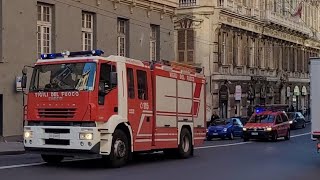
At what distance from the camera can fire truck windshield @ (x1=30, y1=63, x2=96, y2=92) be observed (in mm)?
14992

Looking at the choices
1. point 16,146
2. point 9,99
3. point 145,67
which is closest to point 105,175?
point 145,67

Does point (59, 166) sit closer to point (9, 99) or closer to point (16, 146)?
point (16, 146)

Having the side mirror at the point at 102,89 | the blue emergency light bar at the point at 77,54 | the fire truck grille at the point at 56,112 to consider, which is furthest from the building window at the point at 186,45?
the fire truck grille at the point at 56,112

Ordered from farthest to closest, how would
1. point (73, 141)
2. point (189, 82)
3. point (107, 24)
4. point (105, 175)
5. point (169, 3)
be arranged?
point (169, 3)
point (107, 24)
point (189, 82)
point (73, 141)
point (105, 175)

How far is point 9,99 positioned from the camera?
2623 cm

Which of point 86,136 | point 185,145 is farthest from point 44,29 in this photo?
point 86,136

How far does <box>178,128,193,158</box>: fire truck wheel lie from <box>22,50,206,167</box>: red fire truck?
2.35 metres

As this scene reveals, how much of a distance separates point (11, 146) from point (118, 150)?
9.03 m

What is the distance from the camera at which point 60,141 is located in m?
15.1

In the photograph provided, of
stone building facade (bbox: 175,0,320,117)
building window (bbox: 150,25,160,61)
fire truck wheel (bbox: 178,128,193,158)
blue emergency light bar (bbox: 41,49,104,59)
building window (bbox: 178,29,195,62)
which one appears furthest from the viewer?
building window (bbox: 178,29,195,62)

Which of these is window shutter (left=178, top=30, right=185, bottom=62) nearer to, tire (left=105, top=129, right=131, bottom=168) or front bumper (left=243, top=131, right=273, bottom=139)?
front bumper (left=243, top=131, right=273, bottom=139)

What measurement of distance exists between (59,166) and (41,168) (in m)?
0.72

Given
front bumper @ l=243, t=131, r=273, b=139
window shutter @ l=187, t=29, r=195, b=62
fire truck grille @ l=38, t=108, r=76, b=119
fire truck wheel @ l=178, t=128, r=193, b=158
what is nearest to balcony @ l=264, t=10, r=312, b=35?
window shutter @ l=187, t=29, r=195, b=62

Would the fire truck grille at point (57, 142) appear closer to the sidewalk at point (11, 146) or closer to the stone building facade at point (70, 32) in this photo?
the sidewalk at point (11, 146)
